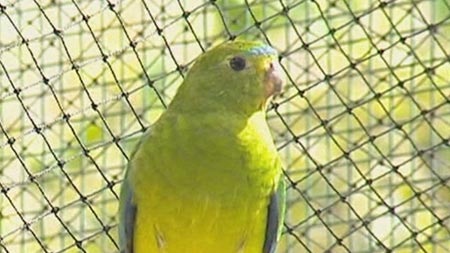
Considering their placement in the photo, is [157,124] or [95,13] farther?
[95,13]

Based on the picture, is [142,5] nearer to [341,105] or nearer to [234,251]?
[341,105]

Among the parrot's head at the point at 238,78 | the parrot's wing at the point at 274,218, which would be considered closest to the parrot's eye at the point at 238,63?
the parrot's head at the point at 238,78

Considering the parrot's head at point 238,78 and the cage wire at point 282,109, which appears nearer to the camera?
the parrot's head at point 238,78

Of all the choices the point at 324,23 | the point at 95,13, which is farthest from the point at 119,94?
the point at 324,23

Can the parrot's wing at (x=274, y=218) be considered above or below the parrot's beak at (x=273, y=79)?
below

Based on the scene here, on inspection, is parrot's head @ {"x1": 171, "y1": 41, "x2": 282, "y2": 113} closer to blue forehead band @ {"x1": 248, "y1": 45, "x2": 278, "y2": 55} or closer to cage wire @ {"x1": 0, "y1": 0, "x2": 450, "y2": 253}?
blue forehead band @ {"x1": 248, "y1": 45, "x2": 278, "y2": 55}

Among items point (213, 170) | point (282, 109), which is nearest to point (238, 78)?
point (213, 170)

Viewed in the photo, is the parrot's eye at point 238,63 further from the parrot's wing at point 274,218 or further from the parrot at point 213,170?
the parrot's wing at point 274,218
